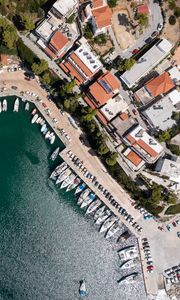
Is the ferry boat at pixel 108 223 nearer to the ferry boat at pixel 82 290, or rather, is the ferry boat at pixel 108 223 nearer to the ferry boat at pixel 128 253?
the ferry boat at pixel 128 253

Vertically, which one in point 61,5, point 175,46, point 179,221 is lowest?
point 179,221

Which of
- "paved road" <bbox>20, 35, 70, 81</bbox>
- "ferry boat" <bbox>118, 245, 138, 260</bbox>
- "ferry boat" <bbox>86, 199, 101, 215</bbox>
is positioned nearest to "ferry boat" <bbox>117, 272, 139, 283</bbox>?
"ferry boat" <bbox>118, 245, 138, 260</bbox>

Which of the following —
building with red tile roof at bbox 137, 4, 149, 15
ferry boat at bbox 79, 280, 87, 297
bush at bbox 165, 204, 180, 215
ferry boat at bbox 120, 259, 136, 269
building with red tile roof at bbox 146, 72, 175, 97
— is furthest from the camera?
ferry boat at bbox 120, 259, 136, 269

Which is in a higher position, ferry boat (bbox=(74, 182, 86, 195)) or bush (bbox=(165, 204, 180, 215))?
ferry boat (bbox=(74, 182, 86, 195))

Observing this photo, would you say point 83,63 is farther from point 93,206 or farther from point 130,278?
point 130,278

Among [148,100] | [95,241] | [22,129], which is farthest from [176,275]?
[22,129]

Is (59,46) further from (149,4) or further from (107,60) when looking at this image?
(149,4)

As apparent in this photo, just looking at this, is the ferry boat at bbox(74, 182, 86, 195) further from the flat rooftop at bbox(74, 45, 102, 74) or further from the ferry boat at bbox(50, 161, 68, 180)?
the flat rooftop at bbox(74, 45, 102, 74)
